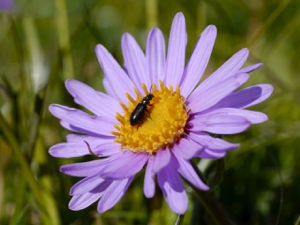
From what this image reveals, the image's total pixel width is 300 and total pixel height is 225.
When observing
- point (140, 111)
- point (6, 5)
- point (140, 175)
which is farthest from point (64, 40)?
point (140, 111)

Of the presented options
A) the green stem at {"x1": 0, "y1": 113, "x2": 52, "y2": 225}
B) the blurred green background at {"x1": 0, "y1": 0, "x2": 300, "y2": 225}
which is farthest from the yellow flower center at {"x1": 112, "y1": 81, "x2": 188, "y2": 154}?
the green stem at {"x1": 0, "y1": 113, "x2": 52, "y2": 225}

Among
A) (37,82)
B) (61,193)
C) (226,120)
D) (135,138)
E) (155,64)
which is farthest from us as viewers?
(37,82)

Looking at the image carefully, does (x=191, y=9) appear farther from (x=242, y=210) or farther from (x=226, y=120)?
(x=226, y=120)

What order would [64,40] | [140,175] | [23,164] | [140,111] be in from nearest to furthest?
[140,111], [23,164], [140,175], [64,40]

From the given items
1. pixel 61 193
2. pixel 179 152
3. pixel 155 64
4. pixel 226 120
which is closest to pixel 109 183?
pixel 179 152

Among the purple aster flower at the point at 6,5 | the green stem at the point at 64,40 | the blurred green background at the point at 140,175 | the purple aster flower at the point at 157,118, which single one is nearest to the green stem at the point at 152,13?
the blurred green background at the point at 140,175

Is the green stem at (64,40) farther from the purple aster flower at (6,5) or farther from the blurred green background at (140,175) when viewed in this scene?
the purple aster flower at (6,5)

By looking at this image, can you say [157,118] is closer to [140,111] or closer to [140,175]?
[140,111]
